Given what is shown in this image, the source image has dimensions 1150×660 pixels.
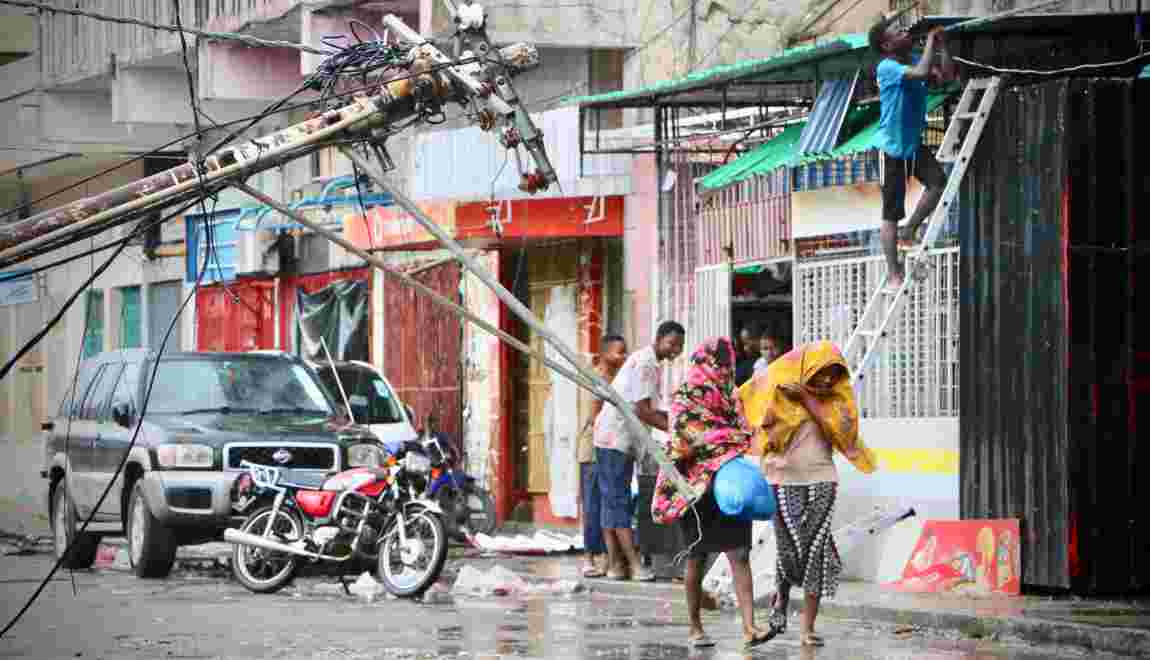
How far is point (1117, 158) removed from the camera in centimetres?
1562

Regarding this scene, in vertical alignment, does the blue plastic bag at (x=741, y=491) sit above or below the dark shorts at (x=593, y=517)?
above

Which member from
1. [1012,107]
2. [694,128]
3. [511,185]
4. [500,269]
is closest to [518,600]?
[1012,107]

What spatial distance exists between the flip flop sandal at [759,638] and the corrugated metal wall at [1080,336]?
3.23 meters

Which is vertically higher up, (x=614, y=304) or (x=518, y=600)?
(x=614, y=304)

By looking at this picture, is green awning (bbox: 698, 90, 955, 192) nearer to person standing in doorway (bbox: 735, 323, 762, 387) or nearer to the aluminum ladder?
the aluminum ladder

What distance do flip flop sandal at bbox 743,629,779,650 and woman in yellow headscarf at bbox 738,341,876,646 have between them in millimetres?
254

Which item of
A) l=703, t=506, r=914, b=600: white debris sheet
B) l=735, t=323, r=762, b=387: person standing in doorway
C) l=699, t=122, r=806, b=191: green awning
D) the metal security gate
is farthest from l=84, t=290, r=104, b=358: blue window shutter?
l=703, t=506, r=914, b=600: white debris sheet

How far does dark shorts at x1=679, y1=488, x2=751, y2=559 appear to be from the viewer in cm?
1315

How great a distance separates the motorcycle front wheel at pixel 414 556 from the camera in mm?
17031

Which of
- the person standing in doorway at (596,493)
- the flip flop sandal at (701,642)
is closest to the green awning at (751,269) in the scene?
the person standing in doorway at (596,493)

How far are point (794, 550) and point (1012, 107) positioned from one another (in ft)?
13.8

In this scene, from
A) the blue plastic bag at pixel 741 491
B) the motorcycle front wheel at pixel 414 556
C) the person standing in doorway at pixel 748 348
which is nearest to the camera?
the blue plastic bag at pixel 741 491

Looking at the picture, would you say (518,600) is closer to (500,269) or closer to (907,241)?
(907,241)

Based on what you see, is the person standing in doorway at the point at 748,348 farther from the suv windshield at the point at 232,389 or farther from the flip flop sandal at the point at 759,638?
the flip flop sandal at the point at 759,638
